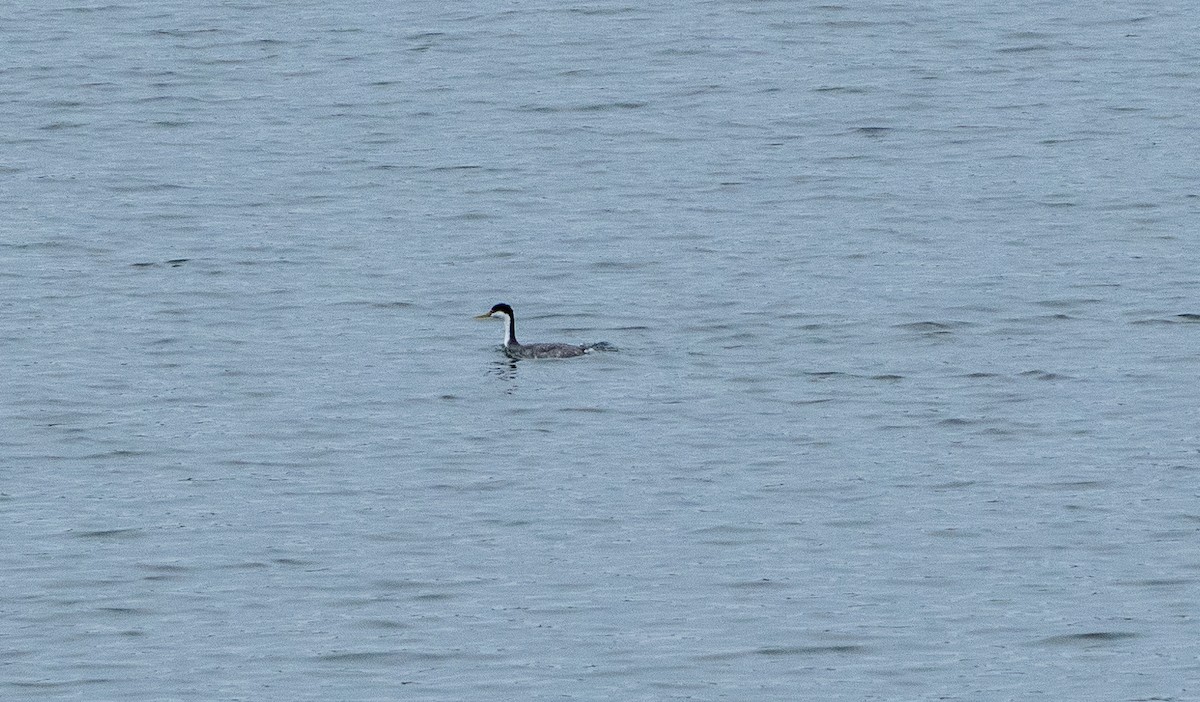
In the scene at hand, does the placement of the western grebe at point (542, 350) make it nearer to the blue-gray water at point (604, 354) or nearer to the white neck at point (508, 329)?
the white neck at point (508, 329)

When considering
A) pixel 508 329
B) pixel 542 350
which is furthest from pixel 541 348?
pixel 508 329

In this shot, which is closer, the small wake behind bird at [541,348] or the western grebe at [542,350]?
the small wake behind bird at [541,348]

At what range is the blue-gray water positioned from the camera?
18.2m

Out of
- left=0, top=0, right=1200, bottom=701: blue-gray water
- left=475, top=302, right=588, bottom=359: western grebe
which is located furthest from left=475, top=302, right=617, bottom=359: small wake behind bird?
left=0, top=0, right=1200, bottom=701: blue-gray water

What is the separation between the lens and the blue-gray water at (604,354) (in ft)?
59.8

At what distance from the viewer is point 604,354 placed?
2744 cm

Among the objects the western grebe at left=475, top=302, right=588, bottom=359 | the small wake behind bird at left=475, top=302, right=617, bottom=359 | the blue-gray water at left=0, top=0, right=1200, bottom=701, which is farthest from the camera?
the western grebe at left=475, top=302, right=588, bottom=359

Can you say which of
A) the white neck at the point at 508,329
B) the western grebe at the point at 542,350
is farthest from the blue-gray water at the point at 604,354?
the white neck at the point at 508,329

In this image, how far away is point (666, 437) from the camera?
78.2 ft

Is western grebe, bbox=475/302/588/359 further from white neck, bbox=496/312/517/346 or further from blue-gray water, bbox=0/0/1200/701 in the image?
blue-gray water, bbox=0/0/1200/701

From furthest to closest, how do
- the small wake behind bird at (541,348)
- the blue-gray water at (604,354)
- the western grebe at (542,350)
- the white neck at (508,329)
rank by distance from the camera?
the white neck at (508,329) → the western grebe at (542,350) → the small wake behind bird at (541,348) → the blue-gray water at (604,354)

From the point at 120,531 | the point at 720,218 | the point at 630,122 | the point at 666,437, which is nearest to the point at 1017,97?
the point at 630,122

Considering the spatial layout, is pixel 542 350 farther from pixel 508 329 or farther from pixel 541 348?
pixel 508 329

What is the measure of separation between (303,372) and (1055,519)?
9.24 meters
